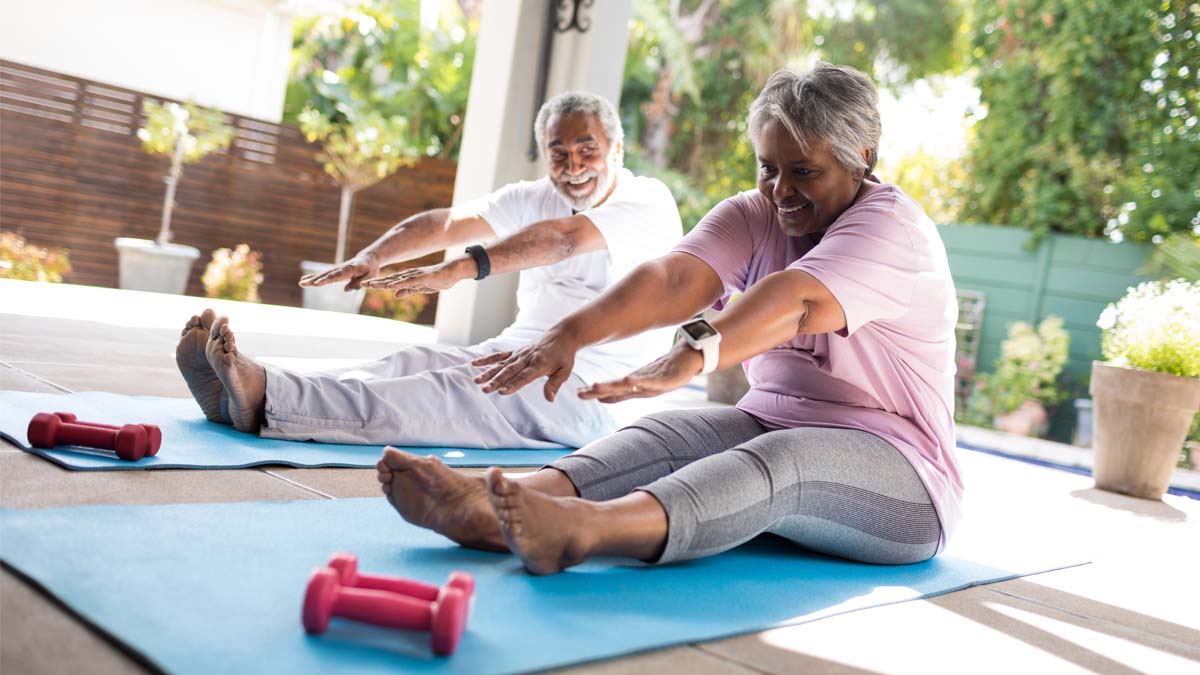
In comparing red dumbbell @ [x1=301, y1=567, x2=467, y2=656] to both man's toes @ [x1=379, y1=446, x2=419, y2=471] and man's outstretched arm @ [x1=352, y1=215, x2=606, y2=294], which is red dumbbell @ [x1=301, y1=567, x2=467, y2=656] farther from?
man's outstretched arm @ [x1=352, y1=215, x2=606, y2=294]

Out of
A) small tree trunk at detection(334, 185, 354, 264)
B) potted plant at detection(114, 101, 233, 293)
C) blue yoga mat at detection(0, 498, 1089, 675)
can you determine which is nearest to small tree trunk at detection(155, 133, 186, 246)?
potted plant at detection(114, 101, 233, 293)

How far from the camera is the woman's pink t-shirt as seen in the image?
6.03 feet

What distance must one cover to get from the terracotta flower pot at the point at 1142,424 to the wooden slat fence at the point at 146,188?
20.8 feet

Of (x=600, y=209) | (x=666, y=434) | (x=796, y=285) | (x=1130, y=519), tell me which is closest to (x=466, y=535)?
(x=666, y=434)

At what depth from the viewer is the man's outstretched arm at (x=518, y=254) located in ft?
7.40

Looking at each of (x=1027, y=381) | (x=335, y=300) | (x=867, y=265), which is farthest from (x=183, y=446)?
(x=1027, y=381)

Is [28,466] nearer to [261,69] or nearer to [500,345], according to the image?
[500,345]

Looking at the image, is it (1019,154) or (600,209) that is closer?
(600,209)

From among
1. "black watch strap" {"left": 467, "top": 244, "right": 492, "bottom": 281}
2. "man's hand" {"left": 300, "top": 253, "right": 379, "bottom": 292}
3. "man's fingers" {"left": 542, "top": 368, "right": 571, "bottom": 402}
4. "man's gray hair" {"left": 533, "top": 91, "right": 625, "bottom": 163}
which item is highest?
"man's gray hair" {"left": 533, "top": 91, "right": 625, "bottom": 163}

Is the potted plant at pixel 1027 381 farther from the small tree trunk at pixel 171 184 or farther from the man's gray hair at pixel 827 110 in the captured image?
the small tree trunk at pixel 171 184

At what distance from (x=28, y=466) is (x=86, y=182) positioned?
7357 mm

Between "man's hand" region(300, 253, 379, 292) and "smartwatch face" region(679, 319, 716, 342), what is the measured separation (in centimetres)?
105

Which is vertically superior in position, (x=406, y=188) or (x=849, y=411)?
(x=406, y=188)

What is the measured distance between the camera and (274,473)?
2273 millimetres
